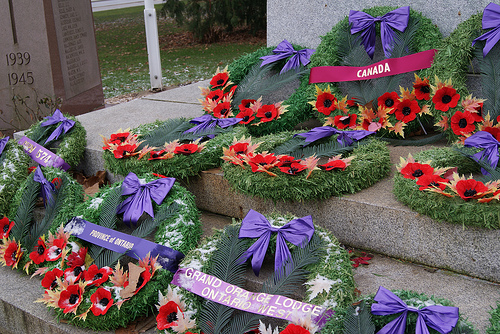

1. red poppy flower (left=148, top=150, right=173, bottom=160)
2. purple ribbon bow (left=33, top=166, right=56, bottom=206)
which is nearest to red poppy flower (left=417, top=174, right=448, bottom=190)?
red poppy flower (left=148, top=150, right=173, bottom=160)

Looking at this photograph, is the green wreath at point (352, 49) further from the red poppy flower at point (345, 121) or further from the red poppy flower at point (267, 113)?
the red poppy flower at point (267, 113)

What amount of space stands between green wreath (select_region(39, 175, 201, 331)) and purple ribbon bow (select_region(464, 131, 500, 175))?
155 cm

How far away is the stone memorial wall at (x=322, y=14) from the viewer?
11.9ft

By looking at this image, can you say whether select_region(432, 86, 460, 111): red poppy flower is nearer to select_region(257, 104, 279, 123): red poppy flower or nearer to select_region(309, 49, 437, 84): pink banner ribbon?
select_region(309, 49, 437, 84): pink banner ribbon

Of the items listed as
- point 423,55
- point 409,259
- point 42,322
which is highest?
point 423,55

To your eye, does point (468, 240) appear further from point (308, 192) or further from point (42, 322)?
point (42, 322)

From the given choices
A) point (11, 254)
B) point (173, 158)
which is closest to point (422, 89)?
point (173, 158)

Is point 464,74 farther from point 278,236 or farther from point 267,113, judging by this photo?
point 278,236

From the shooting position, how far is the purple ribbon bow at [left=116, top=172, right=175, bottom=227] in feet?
8.47

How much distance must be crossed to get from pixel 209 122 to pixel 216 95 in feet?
1.76

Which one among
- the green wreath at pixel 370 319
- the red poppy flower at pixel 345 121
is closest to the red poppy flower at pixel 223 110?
the red poppy flower at pixel 345 121

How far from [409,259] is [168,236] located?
1.23 metres

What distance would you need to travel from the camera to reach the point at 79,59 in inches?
241

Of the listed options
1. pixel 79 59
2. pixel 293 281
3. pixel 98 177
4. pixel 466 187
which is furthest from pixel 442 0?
pixel 79 59
